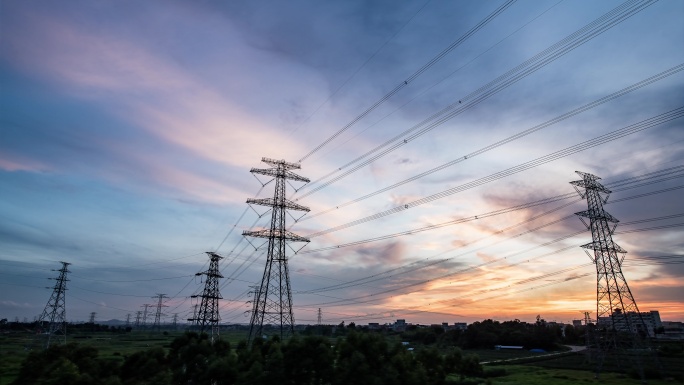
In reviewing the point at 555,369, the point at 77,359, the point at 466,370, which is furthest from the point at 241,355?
the point at 555,369

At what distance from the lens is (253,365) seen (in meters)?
49.7

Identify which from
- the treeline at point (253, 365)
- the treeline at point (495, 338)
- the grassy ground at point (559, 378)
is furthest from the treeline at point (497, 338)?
the treeline at point (253, 365)

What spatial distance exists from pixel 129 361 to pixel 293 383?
25.0m

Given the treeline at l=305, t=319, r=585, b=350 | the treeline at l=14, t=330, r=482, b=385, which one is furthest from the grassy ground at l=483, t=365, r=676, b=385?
the treeline at l=305, t=319, r=585, b=350

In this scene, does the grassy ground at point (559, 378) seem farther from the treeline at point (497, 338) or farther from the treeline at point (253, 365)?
the treeline at point (497, 338)

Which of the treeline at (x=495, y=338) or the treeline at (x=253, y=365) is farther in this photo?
A: the treeline at (x=495, y=338)

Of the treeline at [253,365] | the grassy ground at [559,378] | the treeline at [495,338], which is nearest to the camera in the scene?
the treeline at [253,365]

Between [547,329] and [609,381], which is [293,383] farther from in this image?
[547,329]

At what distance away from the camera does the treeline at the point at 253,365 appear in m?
48.4

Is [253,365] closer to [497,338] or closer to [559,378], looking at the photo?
[559,378]

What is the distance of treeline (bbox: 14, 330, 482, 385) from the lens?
48438 millimetres

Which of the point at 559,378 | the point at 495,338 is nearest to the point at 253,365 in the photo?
the point at 559,378

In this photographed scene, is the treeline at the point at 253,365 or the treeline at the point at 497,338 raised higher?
the treeline at the point at 253,365

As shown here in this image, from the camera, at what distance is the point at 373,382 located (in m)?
46.8
